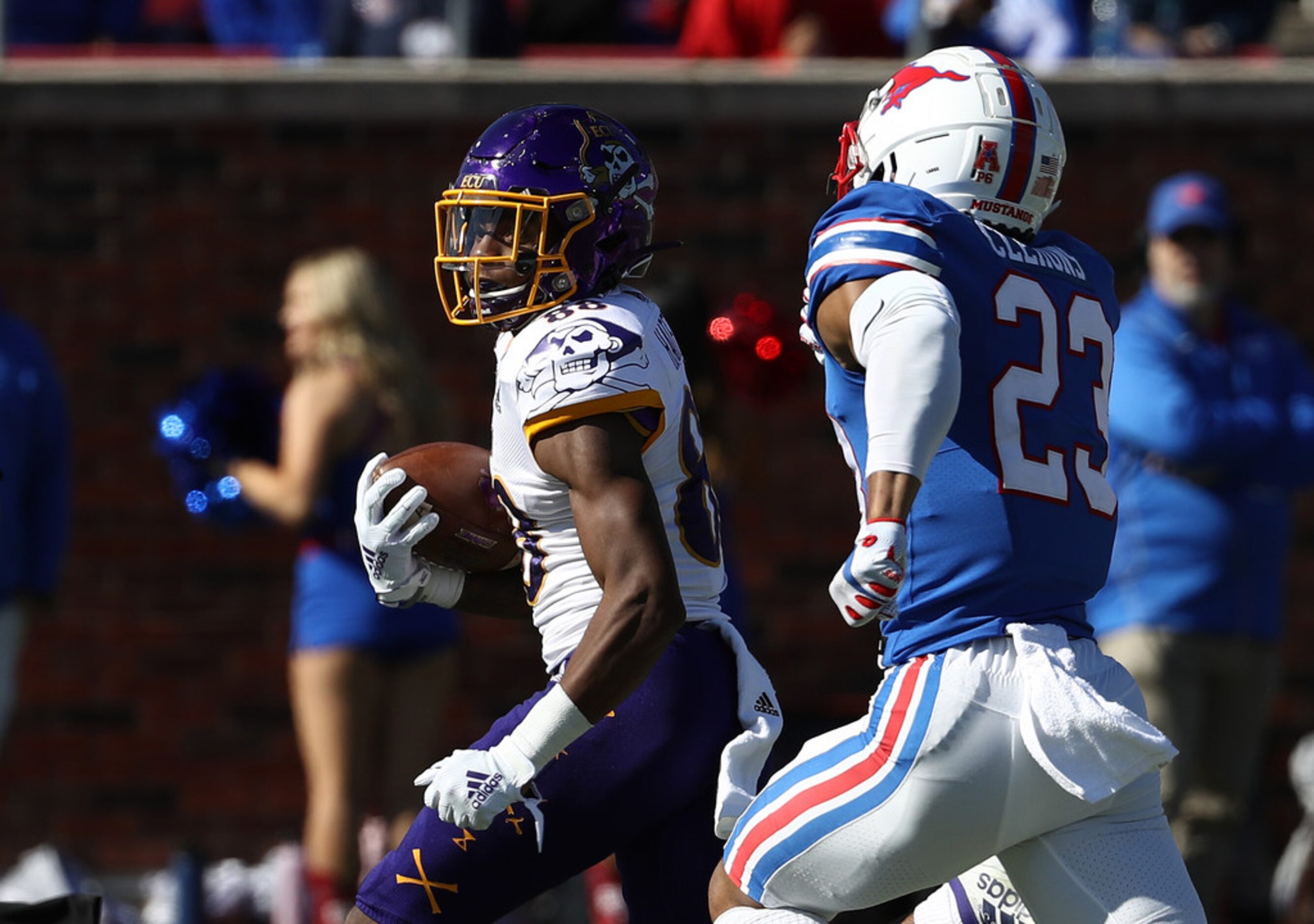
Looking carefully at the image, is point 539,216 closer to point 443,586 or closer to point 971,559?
point 443,586

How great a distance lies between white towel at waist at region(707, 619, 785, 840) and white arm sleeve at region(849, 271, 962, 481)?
58 cm

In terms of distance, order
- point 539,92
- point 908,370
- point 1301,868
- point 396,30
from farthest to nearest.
A: point 396,30 < point 539,92 < point 1301,868 < point 908,370

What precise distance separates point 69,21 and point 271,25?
761 millimetres

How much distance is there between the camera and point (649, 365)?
338 cm

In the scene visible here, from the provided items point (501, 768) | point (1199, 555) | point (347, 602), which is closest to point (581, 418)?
point (501, 768)

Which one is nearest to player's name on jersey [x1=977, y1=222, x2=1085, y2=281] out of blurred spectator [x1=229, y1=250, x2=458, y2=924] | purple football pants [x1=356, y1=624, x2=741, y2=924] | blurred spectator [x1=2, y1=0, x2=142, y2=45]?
purple football pants [x1=356, y1=624, x2=741, y2=924]

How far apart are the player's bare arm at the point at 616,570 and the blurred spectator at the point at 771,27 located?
492 centimetres

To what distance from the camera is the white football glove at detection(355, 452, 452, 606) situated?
11.8 feet

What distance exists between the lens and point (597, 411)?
3.30 metres

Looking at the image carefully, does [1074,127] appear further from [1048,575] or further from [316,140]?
[1048,575]

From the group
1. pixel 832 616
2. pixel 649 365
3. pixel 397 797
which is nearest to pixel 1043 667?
pixel 649 365

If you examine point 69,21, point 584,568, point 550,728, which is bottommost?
point 550,728

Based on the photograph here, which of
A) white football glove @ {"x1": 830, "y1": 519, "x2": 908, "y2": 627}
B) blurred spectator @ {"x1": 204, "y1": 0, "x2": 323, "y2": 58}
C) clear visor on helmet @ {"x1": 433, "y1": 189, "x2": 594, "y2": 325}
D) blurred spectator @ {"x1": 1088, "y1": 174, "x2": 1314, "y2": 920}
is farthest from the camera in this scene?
blurred spectator @ {"x1": 204, "y1": 0, "x2": 323, "y2": 58}

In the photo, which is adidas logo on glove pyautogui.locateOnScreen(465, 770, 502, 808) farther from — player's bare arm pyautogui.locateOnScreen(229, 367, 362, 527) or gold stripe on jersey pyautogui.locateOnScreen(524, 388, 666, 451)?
player's bare arm pyautogui.locateOnScreen(229, 367, 362, 527)
